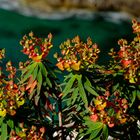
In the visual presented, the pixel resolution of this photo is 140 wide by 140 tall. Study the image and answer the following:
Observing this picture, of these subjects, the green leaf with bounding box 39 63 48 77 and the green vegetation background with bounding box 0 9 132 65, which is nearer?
the green leaf with bounding box 39 63 48 77

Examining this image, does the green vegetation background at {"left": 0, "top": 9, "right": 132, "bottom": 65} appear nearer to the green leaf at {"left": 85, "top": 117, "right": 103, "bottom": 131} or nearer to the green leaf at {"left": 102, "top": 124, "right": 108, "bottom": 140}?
the green leaf at {"left": 85, "top": 117, "right": 103, "bottom": 131}

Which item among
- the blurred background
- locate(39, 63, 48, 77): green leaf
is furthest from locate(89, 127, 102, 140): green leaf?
the blurred background

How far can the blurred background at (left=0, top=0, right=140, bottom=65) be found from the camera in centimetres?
2253

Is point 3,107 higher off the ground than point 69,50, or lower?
lower

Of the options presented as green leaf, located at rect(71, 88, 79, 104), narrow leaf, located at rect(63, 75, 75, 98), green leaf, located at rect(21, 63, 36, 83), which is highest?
green leaf, located at rect(21, 63, 36, 83)

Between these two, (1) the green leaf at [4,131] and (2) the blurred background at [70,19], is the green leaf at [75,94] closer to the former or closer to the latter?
(1) the green leaf at [4,131]

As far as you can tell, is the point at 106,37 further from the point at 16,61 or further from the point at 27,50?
the point at 27,50

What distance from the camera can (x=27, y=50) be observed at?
17.8 ft

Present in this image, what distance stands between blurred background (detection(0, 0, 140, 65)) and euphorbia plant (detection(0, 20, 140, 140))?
1571cm

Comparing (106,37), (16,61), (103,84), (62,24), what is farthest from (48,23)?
(103,84)

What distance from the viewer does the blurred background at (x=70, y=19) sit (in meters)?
22.5

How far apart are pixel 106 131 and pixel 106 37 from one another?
17.9 m

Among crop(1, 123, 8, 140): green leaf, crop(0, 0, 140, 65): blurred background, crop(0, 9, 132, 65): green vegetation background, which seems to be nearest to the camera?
crop(1, 123, 8, 140): green leaf

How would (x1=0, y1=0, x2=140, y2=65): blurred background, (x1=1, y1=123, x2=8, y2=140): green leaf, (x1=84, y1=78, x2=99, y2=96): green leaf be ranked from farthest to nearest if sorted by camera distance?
(x1=0, y1=0, x2=140, y2=65): blurred background → (x1=84, y1=78, x2=99, y2=96): green leaf → (x1=1, y1=123, x2=8, y2=140): green leaf
